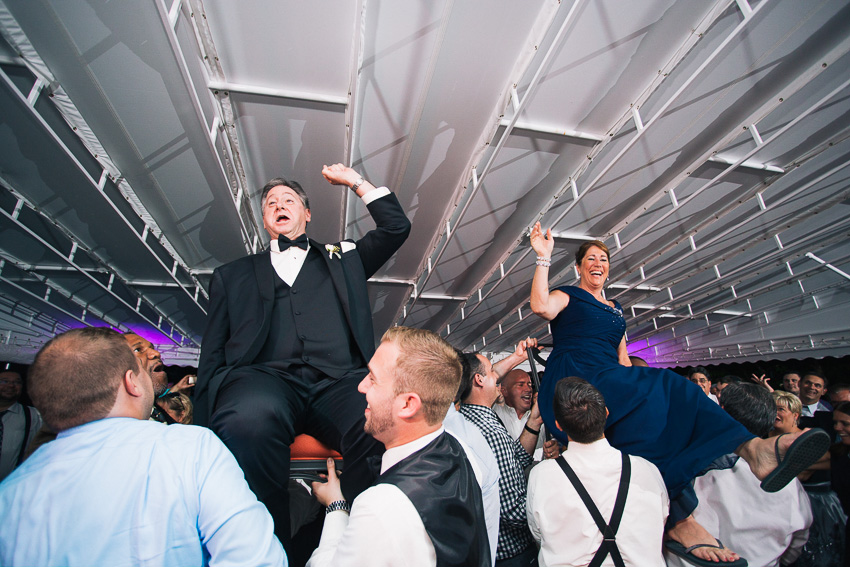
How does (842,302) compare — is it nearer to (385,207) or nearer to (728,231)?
(728,231)

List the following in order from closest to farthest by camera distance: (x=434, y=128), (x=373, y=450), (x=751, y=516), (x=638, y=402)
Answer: (x=373, y=450), (x=638, y=402), (x=751, y=516), (x=434, y=128)

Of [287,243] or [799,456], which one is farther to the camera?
[287,243]

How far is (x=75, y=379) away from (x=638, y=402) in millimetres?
2047

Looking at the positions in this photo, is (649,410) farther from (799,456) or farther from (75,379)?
(75,379)

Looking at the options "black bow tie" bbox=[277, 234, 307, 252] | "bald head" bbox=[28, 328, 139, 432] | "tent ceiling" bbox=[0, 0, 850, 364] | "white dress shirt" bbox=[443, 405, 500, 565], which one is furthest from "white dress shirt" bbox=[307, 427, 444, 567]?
"tent ceiling" bbox=[0, 0, 850, 364]

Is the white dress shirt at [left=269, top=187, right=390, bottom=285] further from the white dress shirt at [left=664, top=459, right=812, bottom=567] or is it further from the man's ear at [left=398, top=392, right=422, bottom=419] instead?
the white dress shirt at [left=664, top=459, right=812, bottom=567]

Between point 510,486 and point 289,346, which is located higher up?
point 289,346

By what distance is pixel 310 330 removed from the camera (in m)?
1.52

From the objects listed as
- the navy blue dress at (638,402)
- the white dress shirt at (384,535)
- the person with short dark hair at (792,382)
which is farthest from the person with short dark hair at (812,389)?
the white dress shirt at (384,535)

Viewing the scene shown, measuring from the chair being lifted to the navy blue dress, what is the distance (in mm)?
1280

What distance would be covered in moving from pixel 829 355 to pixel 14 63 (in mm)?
13774

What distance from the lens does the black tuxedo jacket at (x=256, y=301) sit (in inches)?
55.9

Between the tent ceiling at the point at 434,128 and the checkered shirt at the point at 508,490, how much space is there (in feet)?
9.50

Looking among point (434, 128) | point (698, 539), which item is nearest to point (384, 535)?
point (698, 539)
